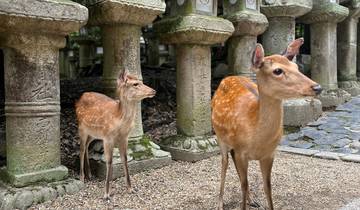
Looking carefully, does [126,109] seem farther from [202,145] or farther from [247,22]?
[247,22]

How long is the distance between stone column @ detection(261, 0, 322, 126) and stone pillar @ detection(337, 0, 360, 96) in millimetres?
2270

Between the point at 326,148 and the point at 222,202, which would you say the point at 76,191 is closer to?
the point at 222,202

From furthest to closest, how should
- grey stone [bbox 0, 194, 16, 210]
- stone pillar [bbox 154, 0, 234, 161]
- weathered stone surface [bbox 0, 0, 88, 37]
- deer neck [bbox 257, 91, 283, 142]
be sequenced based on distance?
stone pillar [bbox 154, 0, 234, 161]
grey stone [bbox 0, 194, 16, 210]
weathered stone surface [bbox 0, 0, 88, 37]
deer neck [bbox 257, 91, 283, 142]

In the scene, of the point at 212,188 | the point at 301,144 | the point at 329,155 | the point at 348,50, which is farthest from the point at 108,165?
the point at 348,50

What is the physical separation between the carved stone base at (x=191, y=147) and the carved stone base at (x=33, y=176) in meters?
1.88

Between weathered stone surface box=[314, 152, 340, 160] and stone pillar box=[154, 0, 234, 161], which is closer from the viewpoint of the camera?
stone pillar box=[154, 0, 234, 161]

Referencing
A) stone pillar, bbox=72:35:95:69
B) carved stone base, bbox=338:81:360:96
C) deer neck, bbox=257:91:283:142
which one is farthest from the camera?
stone pillar, bbox=72:35:95:69

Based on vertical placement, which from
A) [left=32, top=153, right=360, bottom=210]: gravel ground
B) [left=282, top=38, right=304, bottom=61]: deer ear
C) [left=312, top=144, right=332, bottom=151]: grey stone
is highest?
[left=282, top=38, right=304, bottom=61]: deer ear

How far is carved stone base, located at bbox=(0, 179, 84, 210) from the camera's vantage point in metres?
3.63

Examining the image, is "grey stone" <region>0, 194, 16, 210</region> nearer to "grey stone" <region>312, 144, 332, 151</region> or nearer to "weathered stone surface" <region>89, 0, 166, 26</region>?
"weathered stone surface" <region>89, 0, 166, 26</region>

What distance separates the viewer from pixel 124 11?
4418 mm

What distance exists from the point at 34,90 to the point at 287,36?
17.0 ft

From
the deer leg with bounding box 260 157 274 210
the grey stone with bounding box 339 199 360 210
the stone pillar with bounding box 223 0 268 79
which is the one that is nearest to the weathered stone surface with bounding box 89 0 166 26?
the stone pillar with bounding box 223 0 268 79

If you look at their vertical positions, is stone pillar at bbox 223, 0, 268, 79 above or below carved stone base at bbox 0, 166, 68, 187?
above
